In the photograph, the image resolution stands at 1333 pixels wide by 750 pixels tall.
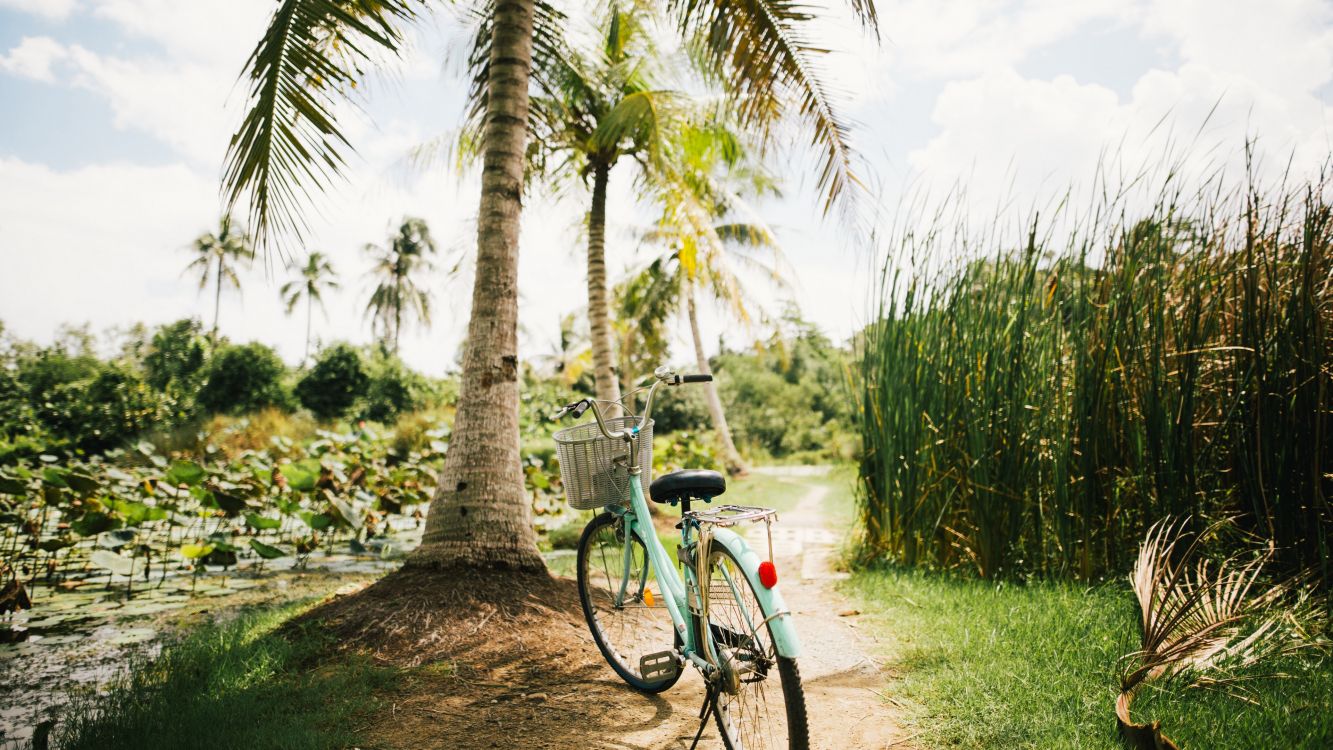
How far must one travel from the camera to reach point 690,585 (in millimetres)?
2375

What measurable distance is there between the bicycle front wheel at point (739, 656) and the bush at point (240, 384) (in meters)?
26.5

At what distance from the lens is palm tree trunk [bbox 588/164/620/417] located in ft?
28.0

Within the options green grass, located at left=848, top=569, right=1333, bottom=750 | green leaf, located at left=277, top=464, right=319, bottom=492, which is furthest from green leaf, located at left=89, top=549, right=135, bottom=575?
green grass, located at left=848, top=569, right=1333, bottom=750

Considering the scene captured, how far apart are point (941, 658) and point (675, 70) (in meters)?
Result: 7.34

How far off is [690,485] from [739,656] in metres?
0.57

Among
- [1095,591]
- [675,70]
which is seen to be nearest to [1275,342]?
[1095,591]

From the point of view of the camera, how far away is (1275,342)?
10.9 feet

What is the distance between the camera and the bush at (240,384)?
2453 centimetres

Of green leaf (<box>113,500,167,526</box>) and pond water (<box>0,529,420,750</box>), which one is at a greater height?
green leaf (<box>113,500,167,526</box>)

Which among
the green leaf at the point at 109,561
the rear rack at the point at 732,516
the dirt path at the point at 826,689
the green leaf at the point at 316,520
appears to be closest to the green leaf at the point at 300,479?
the green leaf at the point at 316,520

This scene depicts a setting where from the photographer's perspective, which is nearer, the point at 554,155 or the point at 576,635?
the point at 576,635

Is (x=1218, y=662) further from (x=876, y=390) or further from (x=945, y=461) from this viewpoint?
(x=876, y=390)

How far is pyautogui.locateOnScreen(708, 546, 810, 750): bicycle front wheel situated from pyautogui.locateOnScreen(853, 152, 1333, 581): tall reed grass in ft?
9.14

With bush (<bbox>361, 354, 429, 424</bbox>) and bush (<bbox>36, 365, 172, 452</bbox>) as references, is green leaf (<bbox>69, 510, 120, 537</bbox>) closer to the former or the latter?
bush (<bbox>36, 365, 172, 452</bbox>)
